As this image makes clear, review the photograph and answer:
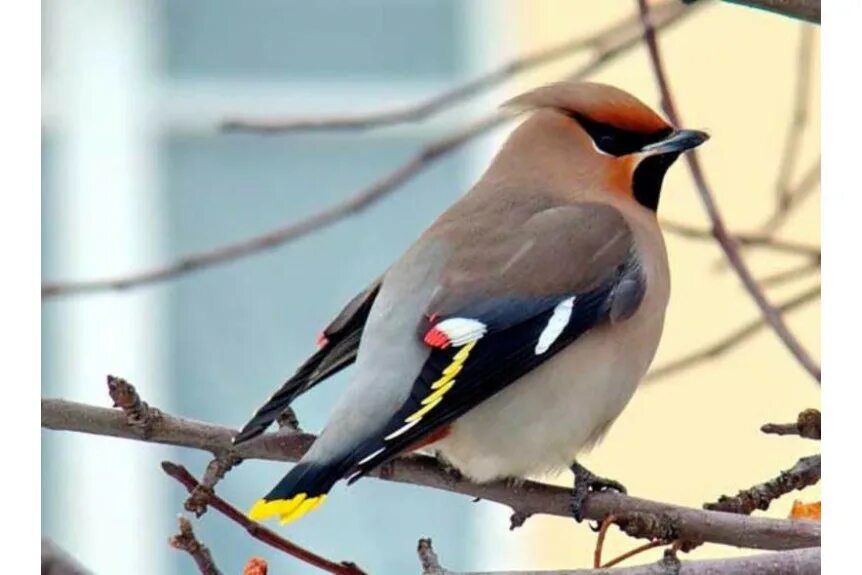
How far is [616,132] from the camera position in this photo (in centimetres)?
193

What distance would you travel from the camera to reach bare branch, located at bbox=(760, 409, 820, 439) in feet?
5.77

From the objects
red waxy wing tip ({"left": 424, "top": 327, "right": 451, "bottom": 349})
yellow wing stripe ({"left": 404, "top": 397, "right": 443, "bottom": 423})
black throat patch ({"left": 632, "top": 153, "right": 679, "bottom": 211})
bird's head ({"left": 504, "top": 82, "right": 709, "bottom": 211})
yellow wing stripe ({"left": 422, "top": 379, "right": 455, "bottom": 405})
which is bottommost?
yellow wing stripe ({"left": 404, "top": 397, "right": 443, "bottom": 423})

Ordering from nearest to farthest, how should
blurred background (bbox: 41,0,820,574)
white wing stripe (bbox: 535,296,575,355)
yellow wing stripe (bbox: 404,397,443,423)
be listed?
yellow wing stripe (bbox: 404,397,443,423)
white wing stripe (bbox: 535,296,575,355)
blurred background (bbox: 41,0,820,574)

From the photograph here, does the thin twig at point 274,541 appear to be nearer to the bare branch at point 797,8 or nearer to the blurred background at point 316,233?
the blurred background at point 316,233

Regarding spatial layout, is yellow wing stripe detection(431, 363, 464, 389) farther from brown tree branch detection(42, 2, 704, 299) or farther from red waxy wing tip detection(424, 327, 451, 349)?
brown tree branch detection(42, 2, 704, 299)

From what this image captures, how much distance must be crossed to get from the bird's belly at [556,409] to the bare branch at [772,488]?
5.2 inches

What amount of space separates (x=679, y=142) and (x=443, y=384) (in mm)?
272

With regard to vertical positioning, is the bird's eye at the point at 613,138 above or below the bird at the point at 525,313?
above

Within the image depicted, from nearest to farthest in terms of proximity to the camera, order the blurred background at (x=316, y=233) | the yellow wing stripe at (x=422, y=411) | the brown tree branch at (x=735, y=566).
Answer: the brown tree branch at (x=735, y=566) → the yellow wing stripe at (x=422, y=411) → the blurred background at (x=316, y=233)

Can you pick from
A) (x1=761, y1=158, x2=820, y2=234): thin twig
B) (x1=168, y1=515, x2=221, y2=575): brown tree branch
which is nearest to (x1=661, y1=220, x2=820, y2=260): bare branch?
(x1=761, y1=158, x2=820, y2=234): thin twig

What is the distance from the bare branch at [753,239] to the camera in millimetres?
1890

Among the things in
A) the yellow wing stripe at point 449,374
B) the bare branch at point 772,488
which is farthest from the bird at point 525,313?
the bare branch at point 772,488
